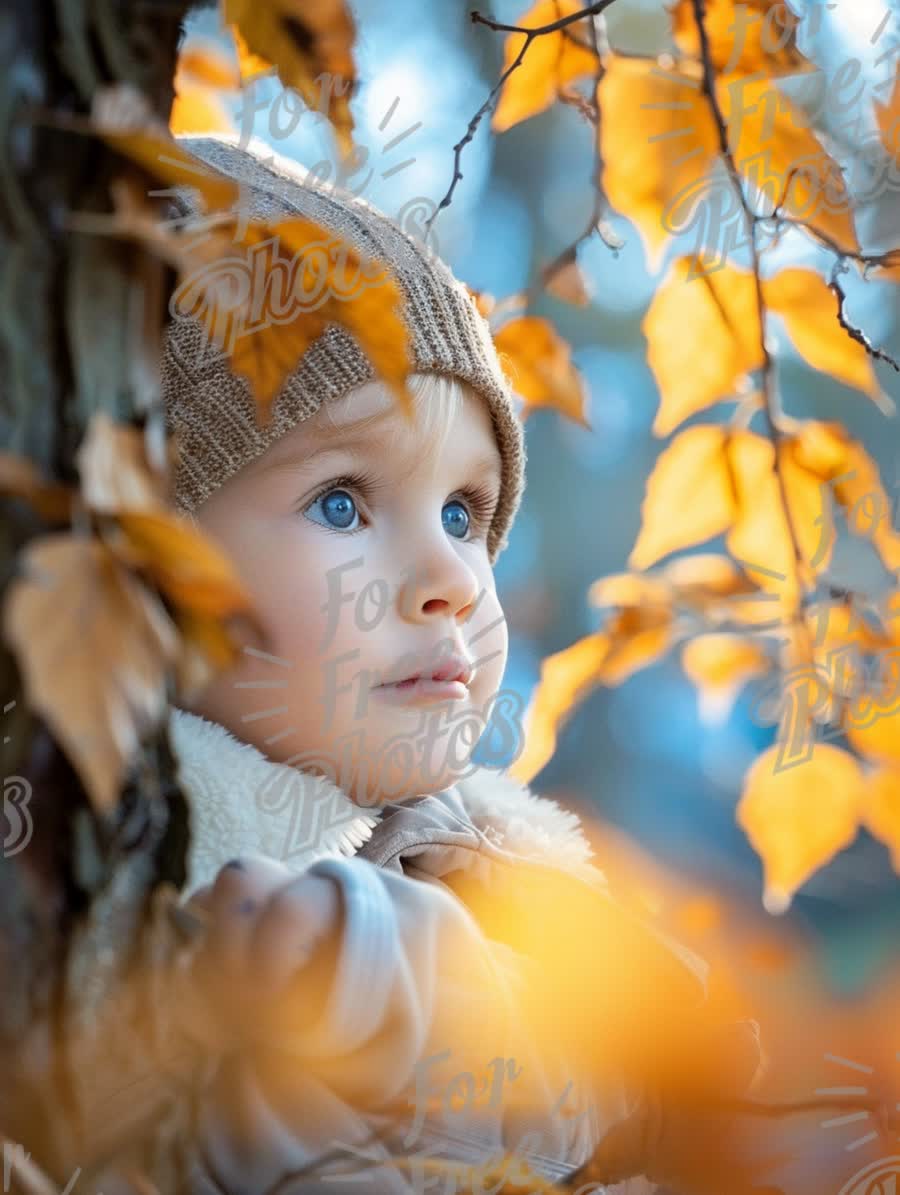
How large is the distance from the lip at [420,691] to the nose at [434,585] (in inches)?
1.5

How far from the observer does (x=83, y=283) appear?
0.34m

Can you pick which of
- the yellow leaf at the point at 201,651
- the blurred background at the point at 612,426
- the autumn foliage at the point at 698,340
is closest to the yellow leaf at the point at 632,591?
the autumn foliage at the point at 698,340

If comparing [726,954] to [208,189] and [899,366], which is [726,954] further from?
[208,189]

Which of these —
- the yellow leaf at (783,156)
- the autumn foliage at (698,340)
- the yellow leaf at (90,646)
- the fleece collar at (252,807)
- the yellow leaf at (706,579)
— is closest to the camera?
the yellow leaf at (90,646)

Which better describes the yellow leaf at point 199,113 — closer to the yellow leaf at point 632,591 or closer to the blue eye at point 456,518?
the blue eye at point 456,518

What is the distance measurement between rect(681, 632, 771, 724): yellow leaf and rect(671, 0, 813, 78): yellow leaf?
41cm

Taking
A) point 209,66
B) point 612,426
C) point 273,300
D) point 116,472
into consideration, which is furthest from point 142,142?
point 612,426

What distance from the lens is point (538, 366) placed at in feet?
2.89

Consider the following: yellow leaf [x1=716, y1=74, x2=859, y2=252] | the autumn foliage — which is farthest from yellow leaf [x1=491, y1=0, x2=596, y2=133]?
yellow leaf [x1=716, y1=74, x2=859, y2=252]

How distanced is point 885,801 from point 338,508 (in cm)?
47

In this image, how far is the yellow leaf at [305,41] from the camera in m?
0.46

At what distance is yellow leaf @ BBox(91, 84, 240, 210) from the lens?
31cm

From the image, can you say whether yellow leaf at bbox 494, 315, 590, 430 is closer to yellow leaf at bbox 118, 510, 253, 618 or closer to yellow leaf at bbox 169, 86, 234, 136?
yellow leaf at bbox 169, 86, 234, 136

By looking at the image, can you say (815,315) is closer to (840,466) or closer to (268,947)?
(840,466)
